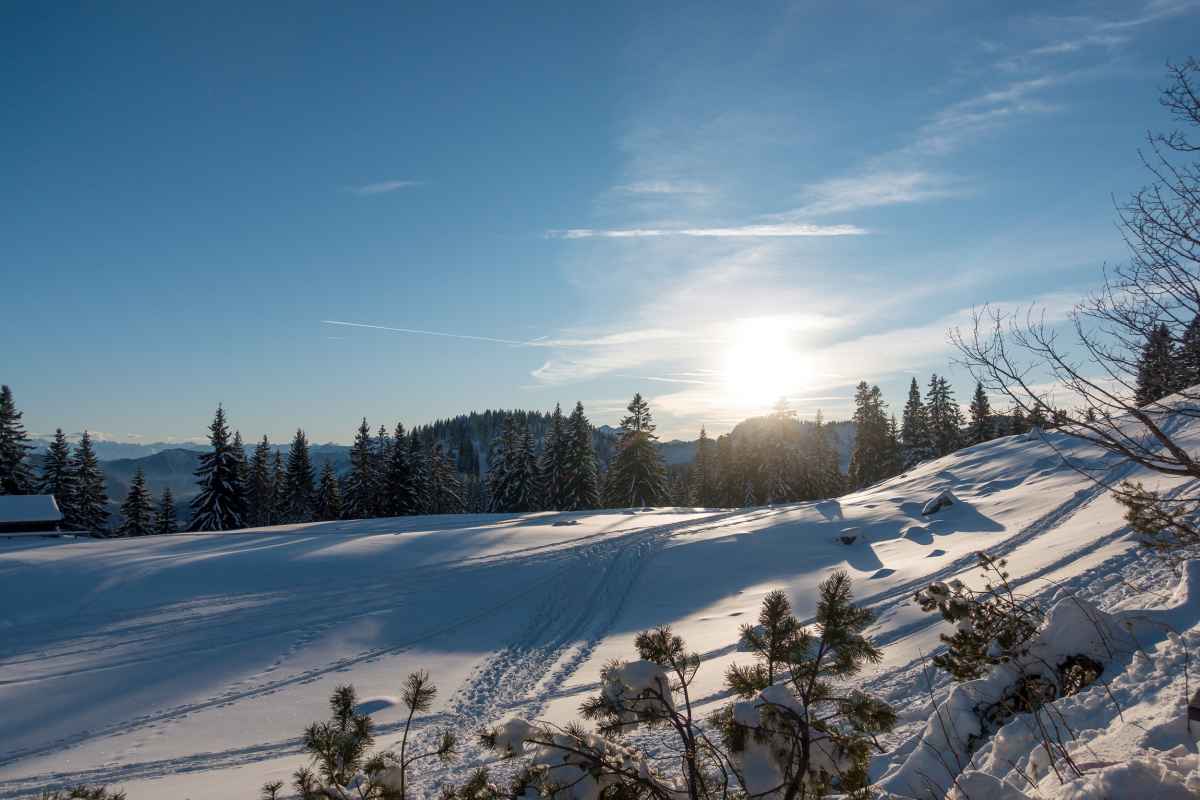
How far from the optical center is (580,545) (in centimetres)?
2206

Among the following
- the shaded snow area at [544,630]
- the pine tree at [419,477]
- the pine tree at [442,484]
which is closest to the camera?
the shaded snow area at [544,630]

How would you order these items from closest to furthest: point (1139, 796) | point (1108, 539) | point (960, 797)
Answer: point (1139, 796), point (960, 797), point (1108, 539)

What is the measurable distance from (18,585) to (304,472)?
32.2 metres

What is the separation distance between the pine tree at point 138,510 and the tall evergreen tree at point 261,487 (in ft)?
20.7

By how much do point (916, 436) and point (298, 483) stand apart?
4932 cm

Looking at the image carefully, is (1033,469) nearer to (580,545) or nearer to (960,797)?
(580,545)

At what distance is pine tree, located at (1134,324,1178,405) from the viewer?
15.1 feet

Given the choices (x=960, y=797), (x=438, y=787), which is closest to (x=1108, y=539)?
(x=960, y=797)

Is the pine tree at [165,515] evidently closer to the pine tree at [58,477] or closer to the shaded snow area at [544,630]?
the pine tree at [58,477]

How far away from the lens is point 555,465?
43.8m

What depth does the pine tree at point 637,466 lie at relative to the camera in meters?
43.5

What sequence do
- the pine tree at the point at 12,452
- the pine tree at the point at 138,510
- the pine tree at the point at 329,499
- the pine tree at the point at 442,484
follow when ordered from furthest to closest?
the pine tree at the point at 442,484
the pine tree at the point at 329,499
the pine tree at the point at 138,510
the pine tree at the point at 12,452

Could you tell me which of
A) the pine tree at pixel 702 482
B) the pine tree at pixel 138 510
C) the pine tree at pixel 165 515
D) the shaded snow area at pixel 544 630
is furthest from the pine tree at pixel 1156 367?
the pine tree at pixel 702 482

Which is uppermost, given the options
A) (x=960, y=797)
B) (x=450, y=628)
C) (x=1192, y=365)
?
(x=1192, y=365)
